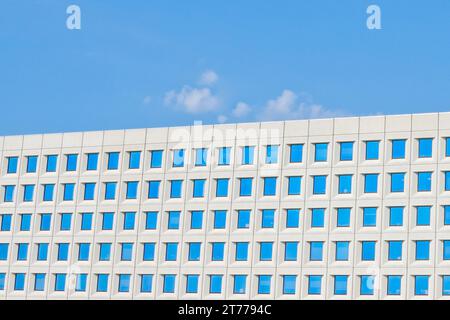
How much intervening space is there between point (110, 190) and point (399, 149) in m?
25.5

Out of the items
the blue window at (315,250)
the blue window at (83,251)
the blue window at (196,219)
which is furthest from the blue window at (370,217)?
the blue window at (83,251)

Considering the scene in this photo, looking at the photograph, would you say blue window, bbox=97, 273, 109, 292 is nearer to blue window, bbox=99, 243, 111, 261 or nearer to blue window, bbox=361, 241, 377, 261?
blue window, bbox=99, 243, 111, 261

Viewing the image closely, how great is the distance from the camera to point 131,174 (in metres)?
83.9

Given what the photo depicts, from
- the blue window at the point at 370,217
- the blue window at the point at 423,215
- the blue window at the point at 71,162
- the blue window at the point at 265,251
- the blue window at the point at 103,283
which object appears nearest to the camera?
the blue window at the point at 423,215

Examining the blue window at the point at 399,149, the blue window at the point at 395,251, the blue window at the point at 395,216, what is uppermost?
the blue window at the point at 399,149

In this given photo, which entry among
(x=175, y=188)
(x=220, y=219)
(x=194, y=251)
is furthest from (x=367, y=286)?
(x=175, y=188)

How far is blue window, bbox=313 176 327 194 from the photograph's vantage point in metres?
77.6

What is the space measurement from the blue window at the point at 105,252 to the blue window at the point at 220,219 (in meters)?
9.93

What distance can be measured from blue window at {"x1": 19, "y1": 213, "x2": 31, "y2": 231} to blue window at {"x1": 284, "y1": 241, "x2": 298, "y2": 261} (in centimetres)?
2411

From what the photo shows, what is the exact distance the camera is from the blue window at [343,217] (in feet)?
250

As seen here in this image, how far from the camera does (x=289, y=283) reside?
76.9 metres

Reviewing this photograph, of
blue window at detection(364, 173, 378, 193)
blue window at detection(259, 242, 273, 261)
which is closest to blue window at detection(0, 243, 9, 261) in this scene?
blue window at detection(259, 242, 273, 261)

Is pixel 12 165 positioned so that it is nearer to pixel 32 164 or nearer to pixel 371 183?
pixel 32 164

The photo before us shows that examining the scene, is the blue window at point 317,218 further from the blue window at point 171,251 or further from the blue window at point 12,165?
the blue window at point 12,165
